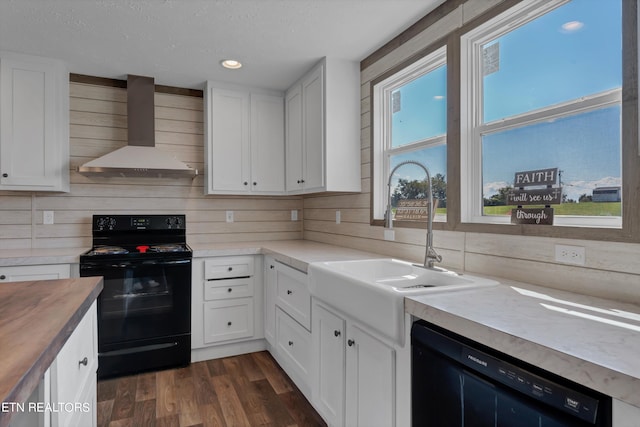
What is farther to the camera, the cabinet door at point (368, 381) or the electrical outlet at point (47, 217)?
the electrical outlet at point (47, 217)

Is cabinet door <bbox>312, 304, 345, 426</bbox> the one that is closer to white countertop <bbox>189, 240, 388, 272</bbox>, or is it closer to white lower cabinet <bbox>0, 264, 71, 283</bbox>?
white countertop <bbox>189, 240, 388, 272</bbox>

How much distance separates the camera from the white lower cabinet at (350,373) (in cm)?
141

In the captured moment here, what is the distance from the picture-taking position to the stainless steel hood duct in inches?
111

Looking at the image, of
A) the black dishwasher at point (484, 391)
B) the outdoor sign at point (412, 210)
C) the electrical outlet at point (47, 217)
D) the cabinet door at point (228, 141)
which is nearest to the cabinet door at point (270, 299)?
the cabinet door at point (228, 141)

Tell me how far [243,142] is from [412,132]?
162 cm

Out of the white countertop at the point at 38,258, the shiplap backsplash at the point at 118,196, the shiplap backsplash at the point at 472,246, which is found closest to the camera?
the shiplap backsplash at the point at 472,246

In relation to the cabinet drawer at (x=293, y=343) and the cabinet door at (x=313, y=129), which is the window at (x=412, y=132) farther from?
the cabinet drawer at (x=293, y=343)

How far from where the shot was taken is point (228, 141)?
→ 10.8 feet

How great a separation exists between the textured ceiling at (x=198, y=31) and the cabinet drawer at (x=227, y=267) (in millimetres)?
1556

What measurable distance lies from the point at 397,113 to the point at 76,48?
231 centimetres

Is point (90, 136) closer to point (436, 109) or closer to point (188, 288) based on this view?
point (188, 288)
